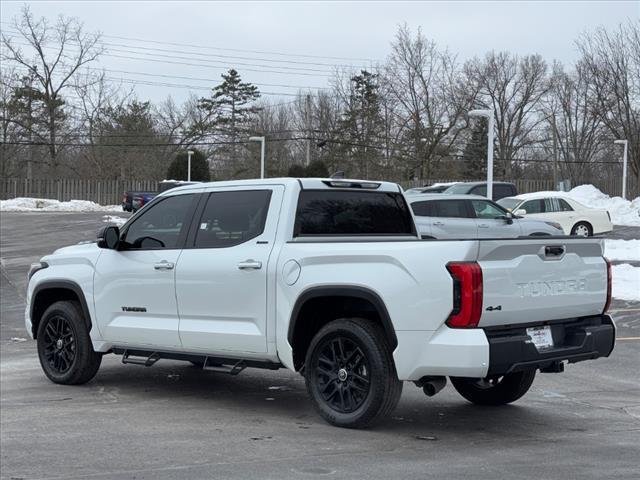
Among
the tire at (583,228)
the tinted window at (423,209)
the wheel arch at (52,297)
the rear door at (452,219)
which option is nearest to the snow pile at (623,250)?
the tire at (583,228)

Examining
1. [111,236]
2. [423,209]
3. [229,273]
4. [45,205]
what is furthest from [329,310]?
[45,205]

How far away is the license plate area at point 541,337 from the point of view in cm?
640

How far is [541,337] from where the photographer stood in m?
6.46

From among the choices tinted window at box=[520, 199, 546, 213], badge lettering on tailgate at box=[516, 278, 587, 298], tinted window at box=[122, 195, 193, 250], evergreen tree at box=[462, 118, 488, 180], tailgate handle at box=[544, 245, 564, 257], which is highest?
evergreen tree at box=[462, 118, 488, 180]

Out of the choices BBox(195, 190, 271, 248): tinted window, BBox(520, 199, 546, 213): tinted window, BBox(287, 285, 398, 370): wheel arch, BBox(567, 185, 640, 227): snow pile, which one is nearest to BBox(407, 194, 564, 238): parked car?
BBox(520, 199, 546, 213): tinted window

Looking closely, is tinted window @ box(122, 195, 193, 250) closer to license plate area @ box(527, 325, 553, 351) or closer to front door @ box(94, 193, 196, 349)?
front door @ box(94, 193, 196, 349)

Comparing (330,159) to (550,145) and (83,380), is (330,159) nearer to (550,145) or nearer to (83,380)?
(550,145)

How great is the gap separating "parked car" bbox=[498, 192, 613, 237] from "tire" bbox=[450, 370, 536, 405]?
20264 mm

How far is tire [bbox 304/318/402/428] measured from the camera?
6469 millimetres

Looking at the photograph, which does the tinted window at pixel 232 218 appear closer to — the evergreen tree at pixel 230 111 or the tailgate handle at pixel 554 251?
the tailgate handle at pixel 554 251

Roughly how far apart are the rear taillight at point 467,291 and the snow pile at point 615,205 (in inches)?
1277

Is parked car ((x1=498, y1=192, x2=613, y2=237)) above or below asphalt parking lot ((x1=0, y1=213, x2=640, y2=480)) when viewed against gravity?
above

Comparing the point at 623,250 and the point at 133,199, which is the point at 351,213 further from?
the point at 133,199

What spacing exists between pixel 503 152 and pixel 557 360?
6685 cm
